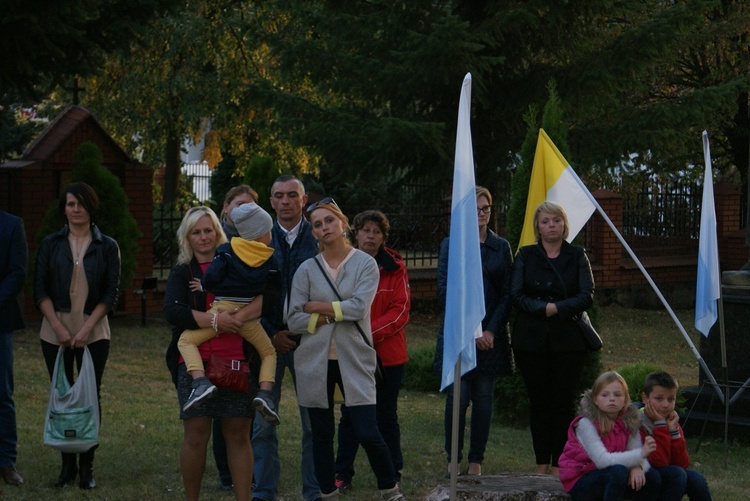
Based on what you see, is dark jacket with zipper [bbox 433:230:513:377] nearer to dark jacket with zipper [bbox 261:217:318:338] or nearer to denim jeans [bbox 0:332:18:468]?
dark jacket with zipper [bbox 261:217:318:338]

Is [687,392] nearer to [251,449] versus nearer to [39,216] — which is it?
[251,449]

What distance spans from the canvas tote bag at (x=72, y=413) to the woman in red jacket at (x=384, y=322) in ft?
4.76

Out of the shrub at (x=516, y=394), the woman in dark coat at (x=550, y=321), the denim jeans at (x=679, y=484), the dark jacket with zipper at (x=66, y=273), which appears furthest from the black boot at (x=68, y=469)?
the shrub at (x=516, y=394)

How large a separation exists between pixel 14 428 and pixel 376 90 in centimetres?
1118

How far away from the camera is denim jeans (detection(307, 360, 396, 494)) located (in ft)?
18.9

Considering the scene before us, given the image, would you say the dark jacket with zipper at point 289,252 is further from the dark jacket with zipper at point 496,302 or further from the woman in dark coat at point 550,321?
the woman in dark coat at point 550,321

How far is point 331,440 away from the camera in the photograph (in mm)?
5879

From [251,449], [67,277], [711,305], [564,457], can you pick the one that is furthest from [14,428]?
[711,305]

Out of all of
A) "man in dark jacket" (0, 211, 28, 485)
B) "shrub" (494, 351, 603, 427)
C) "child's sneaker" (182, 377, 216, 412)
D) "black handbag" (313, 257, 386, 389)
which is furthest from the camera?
"shrub" (494, 351, 603, 427)

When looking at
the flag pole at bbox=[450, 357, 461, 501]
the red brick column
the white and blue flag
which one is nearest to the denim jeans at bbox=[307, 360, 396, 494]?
the flag pole at bbox=[450, 357, 461, 501]

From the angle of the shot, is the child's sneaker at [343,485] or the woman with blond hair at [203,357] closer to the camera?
the woman with blond hair at [203,357]

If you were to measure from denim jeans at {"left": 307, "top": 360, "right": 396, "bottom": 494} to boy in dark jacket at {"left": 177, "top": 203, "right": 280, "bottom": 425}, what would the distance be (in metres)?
0.32

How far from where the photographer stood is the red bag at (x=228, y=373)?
5484mm

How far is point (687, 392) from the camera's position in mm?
9156
